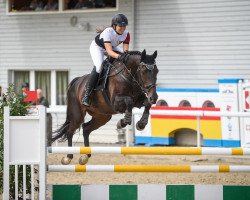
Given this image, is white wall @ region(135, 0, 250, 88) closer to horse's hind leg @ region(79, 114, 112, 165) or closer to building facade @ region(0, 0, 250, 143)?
building facade @ region(0, 0, 250, 143)

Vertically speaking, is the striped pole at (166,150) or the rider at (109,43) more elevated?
the rider at (109,43)

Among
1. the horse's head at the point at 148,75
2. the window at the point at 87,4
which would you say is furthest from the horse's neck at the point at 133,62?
the window at the point at 87,4

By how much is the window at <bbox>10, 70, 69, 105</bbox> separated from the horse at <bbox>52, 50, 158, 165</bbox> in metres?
11.5

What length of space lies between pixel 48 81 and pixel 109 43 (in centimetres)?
1278

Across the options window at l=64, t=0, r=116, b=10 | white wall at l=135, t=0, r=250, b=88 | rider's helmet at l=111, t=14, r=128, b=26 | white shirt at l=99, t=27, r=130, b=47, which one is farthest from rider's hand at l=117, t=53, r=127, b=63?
window at l=64, t=0, r=116, b=10

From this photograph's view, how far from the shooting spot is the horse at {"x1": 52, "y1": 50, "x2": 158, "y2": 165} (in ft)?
27.3

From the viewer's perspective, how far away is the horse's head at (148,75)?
8.16m

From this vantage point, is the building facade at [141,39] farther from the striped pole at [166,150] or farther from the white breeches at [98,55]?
the striped pole at [166,150]

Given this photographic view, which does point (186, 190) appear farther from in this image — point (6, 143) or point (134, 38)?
point (134, 38)

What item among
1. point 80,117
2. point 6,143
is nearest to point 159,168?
point 6,143

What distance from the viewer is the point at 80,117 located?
9.48 meters

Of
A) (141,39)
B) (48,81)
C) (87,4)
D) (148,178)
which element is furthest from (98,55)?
(48,81)

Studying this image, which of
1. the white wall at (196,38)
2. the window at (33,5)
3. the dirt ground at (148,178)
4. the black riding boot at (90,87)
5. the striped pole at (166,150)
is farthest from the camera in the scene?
the window at (33,5)

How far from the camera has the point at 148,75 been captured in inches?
325
